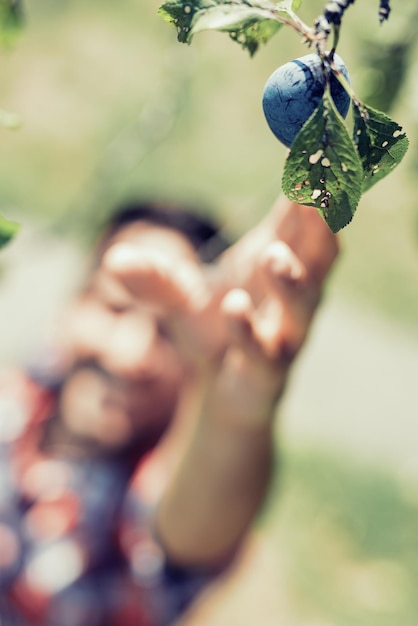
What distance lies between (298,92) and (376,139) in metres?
0.06

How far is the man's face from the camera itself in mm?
1364

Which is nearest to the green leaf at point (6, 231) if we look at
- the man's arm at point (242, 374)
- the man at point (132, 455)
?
the man's arm at point (242, 374)

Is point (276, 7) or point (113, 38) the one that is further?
point (113, 38)

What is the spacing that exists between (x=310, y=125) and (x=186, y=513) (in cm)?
87

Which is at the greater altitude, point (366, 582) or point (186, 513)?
point (186, 513)

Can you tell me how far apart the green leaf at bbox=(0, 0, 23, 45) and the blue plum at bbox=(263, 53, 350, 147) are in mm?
284

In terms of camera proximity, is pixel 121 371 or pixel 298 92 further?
pixel 121 371

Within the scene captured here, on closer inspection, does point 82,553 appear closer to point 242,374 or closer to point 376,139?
point 242,374

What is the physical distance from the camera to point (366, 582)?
6.93 feet

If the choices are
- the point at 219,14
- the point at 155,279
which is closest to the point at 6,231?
the point at 219,14

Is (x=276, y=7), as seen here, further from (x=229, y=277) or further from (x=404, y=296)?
(x=404, y=296)

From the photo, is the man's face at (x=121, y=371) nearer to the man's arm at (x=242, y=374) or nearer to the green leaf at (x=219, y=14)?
the man's arm at (x=242, y=374)

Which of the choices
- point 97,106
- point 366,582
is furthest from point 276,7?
point 97,106

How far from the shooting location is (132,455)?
57.1 inches
